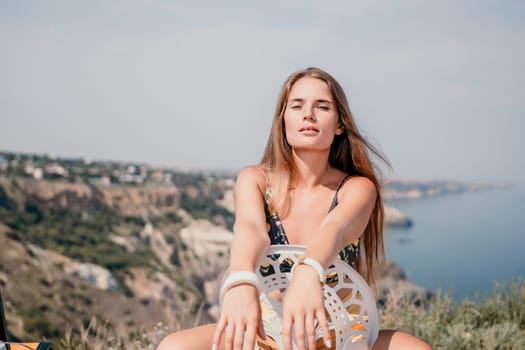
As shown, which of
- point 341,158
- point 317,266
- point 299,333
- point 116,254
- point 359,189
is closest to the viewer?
point 299,333

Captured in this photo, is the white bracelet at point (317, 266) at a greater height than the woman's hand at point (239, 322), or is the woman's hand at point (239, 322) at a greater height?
the white bracelet at point (317, 266)

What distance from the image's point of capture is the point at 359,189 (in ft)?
6.49

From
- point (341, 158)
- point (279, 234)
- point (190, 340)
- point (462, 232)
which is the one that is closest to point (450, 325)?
point (341, 158)

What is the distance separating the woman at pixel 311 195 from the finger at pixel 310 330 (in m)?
0.10

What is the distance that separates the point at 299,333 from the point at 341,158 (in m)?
1.05

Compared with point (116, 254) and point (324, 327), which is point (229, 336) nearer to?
point (324, 327)

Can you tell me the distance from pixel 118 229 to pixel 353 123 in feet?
170

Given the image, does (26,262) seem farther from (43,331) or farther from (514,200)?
(514,200)

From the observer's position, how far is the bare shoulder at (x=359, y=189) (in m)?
1.95

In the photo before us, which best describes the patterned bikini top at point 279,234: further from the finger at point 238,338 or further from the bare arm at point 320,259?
the finger at point 238,338

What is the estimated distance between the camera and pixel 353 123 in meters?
2.18

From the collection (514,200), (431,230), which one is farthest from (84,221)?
(514,200)

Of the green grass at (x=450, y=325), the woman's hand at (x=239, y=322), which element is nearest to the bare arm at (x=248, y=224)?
the woman's hand at (x=239, y=322)

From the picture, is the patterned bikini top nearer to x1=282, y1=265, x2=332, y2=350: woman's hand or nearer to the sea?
x1=282, y1=265, x2=332, y2=350: woman's hand
